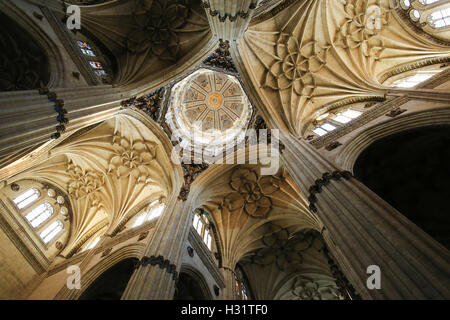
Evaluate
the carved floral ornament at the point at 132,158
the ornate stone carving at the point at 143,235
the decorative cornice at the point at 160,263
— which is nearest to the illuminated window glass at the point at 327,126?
the carved floral ornament at the point at 132,158

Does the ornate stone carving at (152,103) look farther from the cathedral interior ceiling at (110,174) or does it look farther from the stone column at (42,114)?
the stone column at (42,114)

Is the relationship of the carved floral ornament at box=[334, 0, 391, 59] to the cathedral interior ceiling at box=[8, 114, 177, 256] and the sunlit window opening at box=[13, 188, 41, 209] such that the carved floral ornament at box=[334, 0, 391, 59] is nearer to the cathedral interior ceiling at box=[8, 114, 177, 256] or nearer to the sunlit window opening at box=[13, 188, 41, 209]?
the cathedral interior ceiling at box=[8, 114, 177, 256]

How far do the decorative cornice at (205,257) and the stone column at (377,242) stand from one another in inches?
221

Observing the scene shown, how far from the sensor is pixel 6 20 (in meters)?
8.41

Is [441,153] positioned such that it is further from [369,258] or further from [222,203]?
[222,203]

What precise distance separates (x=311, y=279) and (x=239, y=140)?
9568 millimetres

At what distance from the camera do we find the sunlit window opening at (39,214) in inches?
440

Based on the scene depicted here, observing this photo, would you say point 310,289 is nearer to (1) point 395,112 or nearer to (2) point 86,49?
(1) point 395,112

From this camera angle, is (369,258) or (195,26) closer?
(369,258)

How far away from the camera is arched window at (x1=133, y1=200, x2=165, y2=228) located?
12.4m

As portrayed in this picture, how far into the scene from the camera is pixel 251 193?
14695 mm

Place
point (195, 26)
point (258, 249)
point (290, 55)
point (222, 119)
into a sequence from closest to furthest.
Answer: point (195, 26) < point (290, 55) < point (258, 249) < point (222, 119)

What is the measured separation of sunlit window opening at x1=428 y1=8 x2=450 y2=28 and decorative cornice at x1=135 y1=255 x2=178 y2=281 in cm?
1559
